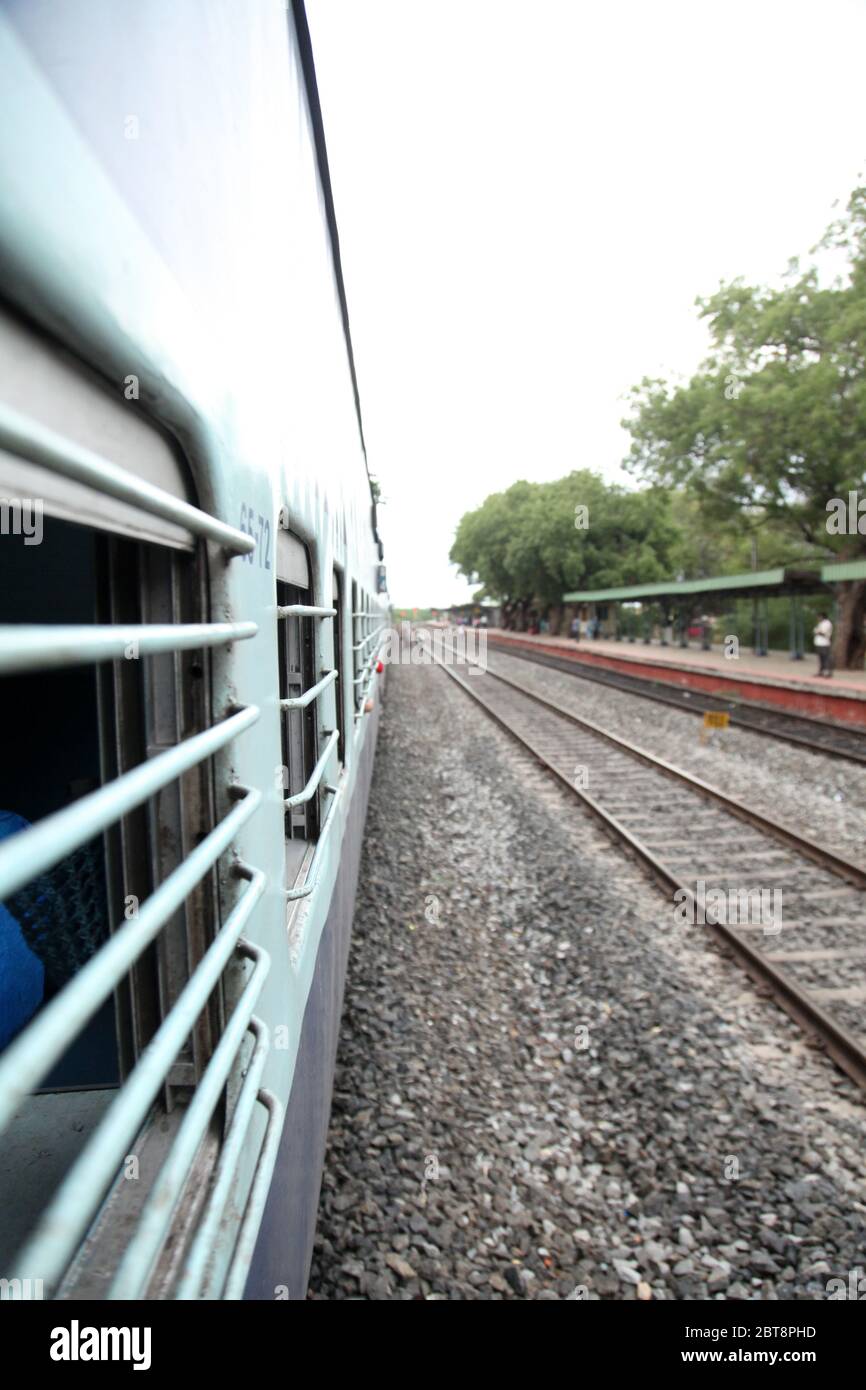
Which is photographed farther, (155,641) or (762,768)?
(762,768)

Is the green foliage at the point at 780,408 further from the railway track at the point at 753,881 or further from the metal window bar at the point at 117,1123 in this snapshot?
the metal window bar at the point at 117,1123

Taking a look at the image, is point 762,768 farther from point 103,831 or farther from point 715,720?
point 103,831

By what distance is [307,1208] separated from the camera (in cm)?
262

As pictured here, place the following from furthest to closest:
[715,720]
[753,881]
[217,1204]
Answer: [715,720]
[753,881]
[217,1204]

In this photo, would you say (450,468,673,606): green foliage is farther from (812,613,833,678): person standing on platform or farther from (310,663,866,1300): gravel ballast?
(310,663,866,1300): gravel ballast

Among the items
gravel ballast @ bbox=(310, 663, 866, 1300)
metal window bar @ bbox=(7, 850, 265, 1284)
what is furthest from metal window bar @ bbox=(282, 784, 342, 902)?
gravel ballast @ bbox=(310, 663, 866, 1300)

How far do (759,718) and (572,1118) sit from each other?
12739 millimetres

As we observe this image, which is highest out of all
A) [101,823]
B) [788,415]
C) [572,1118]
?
[788,415]

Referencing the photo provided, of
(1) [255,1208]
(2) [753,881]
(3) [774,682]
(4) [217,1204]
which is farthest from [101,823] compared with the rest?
(3) [774,682]

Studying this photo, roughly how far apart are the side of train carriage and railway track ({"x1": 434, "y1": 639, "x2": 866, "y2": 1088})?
3295 millimetres

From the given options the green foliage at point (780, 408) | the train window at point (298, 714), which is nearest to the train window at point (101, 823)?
the train window at point (298, 714)

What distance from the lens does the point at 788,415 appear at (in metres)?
23.0

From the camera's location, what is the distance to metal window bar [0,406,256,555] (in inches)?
25.1

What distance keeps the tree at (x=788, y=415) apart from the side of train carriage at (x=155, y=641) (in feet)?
76.6
